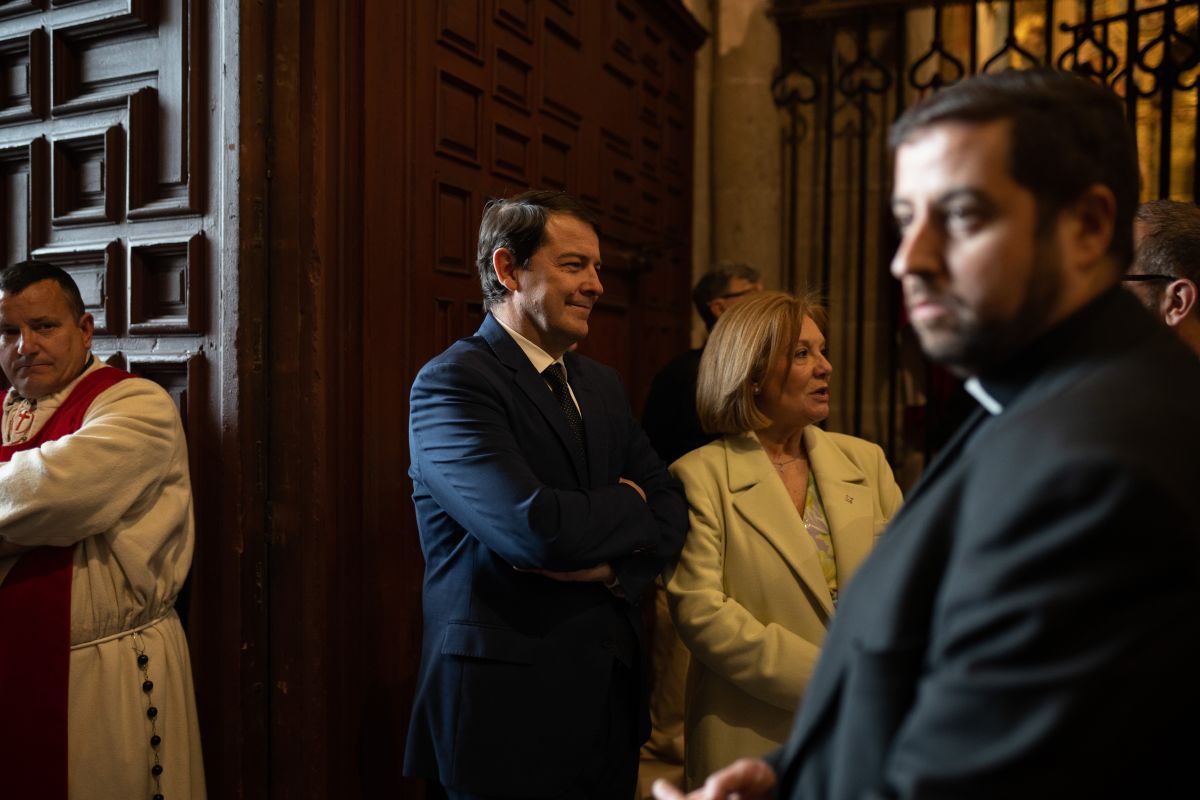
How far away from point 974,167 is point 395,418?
2.08 metres

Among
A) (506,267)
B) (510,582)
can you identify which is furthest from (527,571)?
(506,267)

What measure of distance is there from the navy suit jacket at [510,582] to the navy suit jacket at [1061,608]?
115cm

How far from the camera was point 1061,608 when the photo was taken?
2.48 ft

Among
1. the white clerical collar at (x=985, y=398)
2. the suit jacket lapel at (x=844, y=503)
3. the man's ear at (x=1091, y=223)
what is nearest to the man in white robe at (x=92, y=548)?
the suit jacket lapel at (x=844, y=503)

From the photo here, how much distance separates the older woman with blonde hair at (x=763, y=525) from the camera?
213 cm

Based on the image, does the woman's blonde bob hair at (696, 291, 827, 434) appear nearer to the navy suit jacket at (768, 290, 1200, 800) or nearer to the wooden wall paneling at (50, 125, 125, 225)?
the navy suit jacket at (768, 290, 1200, 800)

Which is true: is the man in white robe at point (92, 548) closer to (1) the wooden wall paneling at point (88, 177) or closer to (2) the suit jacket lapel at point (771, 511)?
(1) the wooden wall paneling at point (88, 177)

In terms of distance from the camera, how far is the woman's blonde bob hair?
2383 mm

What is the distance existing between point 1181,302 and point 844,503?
0.83m

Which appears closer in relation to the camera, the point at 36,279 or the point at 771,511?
the point at 771,511

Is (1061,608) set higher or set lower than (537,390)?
lower

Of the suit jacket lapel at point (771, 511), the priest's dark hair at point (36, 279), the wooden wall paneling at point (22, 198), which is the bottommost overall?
the suit jacket lapel at point (771, 511)

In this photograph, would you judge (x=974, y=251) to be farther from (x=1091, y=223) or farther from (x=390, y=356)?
(x=390, y=356)

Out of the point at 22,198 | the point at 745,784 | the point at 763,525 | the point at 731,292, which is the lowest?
the point at 745,784
